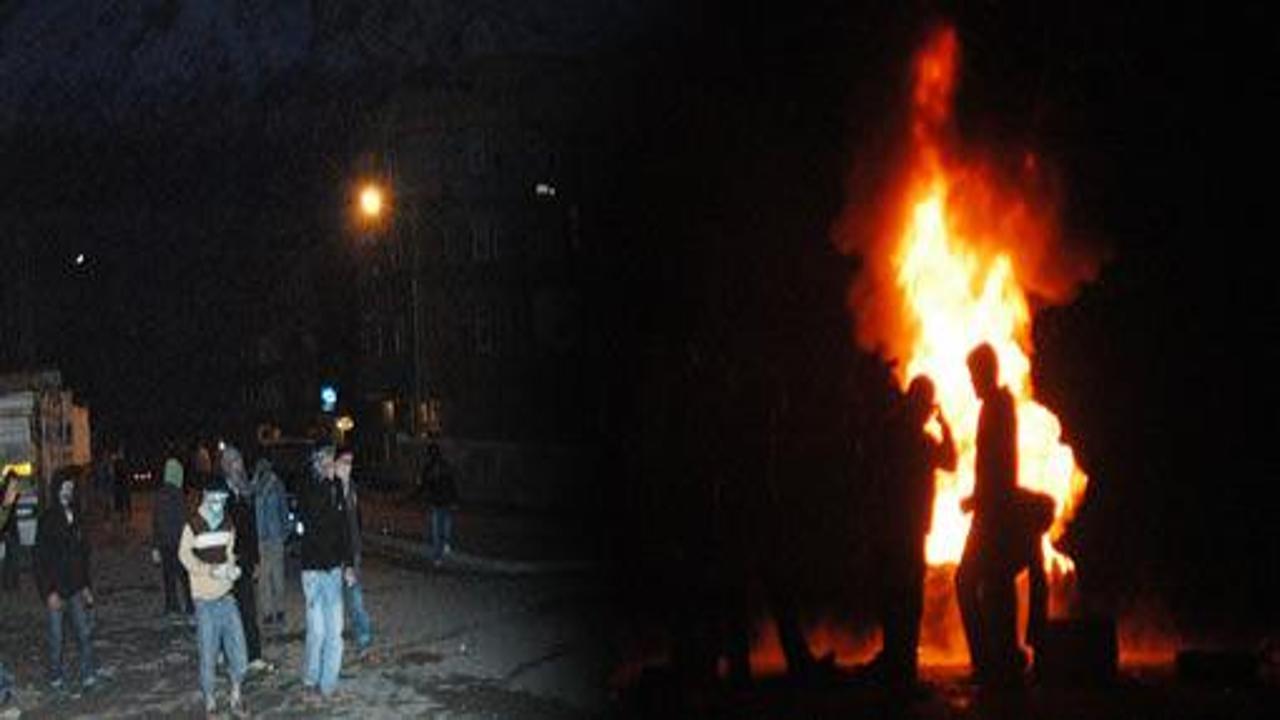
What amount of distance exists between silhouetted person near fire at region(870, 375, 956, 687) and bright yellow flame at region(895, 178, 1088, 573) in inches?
77.1

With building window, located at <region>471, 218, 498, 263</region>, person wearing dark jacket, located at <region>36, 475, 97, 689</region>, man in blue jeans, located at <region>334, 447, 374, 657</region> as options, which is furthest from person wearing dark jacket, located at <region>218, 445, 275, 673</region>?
building window, located at <region>471, 218, 498, 263</region>

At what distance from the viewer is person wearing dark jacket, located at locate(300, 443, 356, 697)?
41.7 ft

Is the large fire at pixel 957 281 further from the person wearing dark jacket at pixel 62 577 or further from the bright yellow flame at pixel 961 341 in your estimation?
the person wearing dark jacket at pixel 62 577

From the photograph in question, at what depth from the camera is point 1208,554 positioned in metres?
12.2

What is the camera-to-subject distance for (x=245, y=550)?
13875 millimetres

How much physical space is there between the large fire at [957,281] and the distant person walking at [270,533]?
302 inches

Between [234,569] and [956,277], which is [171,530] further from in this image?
[956,277]

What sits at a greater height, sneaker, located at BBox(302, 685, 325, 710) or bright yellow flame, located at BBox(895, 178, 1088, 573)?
bright yellow flame, located at BBox(895, 178, 1088, 573)

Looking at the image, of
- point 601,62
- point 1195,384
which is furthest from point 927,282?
point 601,62

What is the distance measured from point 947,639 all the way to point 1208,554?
2.37 metres

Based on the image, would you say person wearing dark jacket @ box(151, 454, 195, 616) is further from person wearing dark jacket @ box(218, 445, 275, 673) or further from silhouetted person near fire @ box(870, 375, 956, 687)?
silhouetted person near fire @ box(870, 375, 956, 687)

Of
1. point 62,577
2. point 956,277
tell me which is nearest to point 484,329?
point 62,577

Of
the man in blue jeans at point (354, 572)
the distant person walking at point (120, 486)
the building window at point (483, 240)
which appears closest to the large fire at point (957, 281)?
the man in blue jeans at point (354, 572)

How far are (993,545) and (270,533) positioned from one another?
31.6 feet
